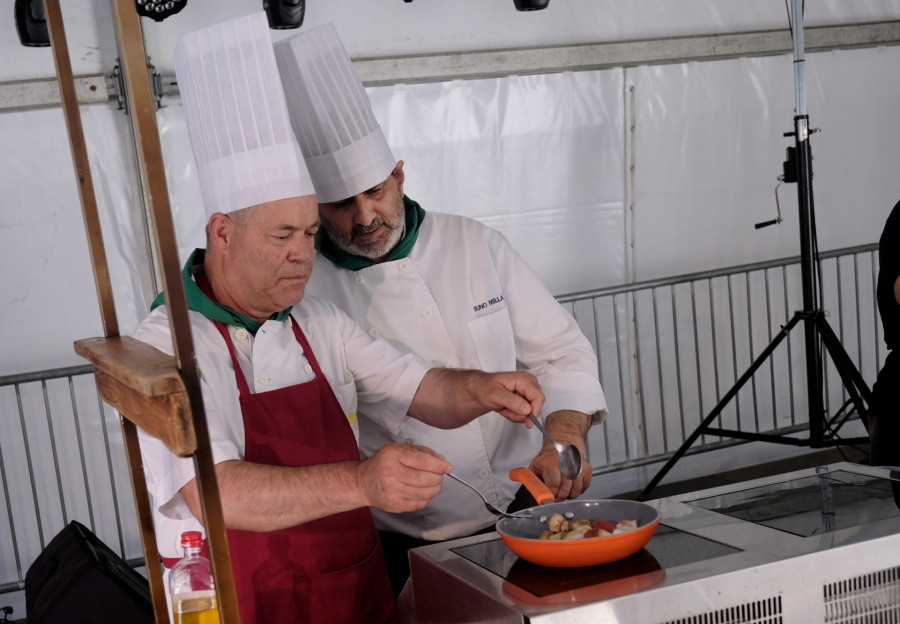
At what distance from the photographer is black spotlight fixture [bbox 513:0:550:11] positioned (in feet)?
13.2

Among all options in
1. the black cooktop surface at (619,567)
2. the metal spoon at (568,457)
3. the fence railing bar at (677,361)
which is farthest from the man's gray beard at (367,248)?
the fence railing bar at (677,361)

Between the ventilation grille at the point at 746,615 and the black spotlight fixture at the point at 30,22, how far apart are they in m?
2.95

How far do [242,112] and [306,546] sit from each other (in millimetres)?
767

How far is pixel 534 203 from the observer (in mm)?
4344

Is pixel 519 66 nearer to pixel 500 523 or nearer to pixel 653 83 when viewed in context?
pixel 653 83

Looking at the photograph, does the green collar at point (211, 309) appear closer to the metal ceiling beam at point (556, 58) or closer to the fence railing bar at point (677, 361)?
the metal ceiling beam at point (556, 58)

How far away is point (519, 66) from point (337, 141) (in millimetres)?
2405

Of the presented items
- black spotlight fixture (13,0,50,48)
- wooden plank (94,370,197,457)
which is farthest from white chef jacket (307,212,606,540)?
black spotlight fixture (13,0,50,48)

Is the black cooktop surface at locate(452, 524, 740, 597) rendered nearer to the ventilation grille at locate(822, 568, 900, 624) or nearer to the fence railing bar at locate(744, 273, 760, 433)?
the ventilation grille at locate(822, 568, 900, 624)

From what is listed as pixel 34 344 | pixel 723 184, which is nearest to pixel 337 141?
pixel 34 344

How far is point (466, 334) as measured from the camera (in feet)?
7.38

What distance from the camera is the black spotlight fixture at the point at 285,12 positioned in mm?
3598

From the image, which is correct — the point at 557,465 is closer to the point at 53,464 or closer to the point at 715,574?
the point at 715,574

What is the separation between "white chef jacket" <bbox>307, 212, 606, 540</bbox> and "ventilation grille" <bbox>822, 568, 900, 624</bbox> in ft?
2.73
